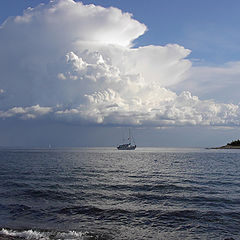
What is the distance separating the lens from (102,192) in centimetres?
3584

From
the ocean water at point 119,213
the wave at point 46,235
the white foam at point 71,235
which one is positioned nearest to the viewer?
the wave at point 46,235

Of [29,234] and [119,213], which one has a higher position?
[29,234]

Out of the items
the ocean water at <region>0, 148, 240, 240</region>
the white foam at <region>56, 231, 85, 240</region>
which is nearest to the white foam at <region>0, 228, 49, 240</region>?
the ocean water at <region>0, 148, 240, 240</region>

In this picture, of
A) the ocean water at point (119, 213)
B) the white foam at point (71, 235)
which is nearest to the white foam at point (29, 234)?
the ocean water at point (119, 213)

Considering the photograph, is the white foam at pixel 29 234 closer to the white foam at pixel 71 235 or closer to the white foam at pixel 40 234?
the white foam at pixel 40 234

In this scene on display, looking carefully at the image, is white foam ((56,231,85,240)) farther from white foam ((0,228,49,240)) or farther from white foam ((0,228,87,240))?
white foam ((0,228,49,240))

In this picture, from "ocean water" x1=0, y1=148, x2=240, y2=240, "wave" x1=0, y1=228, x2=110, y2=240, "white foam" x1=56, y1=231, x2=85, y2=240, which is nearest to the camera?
"wave" x1=0, y1=228, x2=110, y2=240

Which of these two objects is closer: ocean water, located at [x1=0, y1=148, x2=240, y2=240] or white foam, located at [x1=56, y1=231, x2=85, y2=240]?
white foam, located at [x1=56, y1=231, x2=85, y2=240]

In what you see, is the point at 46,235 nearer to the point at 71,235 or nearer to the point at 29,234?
the point at 29,234

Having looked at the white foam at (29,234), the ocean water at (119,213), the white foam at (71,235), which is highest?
the white foam at (29,234)

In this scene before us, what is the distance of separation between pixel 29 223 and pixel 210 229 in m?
15.0

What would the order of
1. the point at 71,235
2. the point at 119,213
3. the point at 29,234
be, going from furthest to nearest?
the point at 119,213
the point at 71,235
the point at 29,234

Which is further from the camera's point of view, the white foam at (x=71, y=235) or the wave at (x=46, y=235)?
the white foam at (x=71, y=235)

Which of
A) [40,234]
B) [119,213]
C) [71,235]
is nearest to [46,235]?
[40,234]
